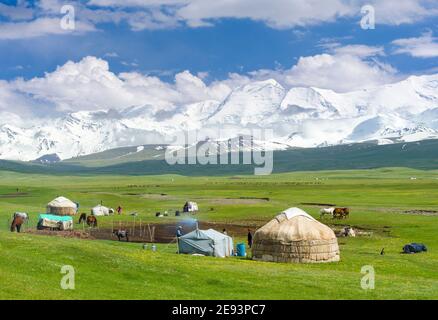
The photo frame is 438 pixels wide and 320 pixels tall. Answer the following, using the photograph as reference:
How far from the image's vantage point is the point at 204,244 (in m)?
51.6

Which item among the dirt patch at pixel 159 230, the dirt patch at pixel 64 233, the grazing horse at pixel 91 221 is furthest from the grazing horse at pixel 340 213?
the dirt patch at pixel 64 233

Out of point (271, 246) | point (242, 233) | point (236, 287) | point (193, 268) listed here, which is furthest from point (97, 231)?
point (236, 287)

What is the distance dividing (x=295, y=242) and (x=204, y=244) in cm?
887

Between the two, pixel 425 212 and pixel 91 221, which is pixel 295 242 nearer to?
pixel 91 221

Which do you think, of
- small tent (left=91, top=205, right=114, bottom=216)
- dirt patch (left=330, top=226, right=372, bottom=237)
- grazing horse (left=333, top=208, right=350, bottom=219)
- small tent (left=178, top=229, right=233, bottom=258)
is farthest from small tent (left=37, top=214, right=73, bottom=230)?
grazing horse (left=333, top=208, right=350, bottom=219)

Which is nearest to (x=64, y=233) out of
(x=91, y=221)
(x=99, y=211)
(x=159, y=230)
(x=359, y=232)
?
(x=91, y=221)

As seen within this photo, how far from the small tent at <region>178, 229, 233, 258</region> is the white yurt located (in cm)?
410

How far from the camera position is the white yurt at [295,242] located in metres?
47.1

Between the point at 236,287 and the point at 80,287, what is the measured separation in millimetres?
8640

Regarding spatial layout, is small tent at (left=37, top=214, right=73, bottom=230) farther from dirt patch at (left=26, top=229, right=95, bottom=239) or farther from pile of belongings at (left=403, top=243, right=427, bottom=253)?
pile of belongings at (left=403, top=243, right=427, bottom=253)

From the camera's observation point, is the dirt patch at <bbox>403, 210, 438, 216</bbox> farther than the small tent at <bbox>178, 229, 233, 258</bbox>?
Yes

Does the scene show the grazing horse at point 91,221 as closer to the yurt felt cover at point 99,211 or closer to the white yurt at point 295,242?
the yurt felt cover at point 99,211

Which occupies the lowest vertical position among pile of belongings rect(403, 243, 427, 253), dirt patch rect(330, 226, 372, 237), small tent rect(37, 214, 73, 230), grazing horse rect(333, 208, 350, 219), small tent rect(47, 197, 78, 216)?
pile of belongings rect(403, 243, 427, 253)

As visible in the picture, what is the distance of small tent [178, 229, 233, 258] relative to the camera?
169 ft
